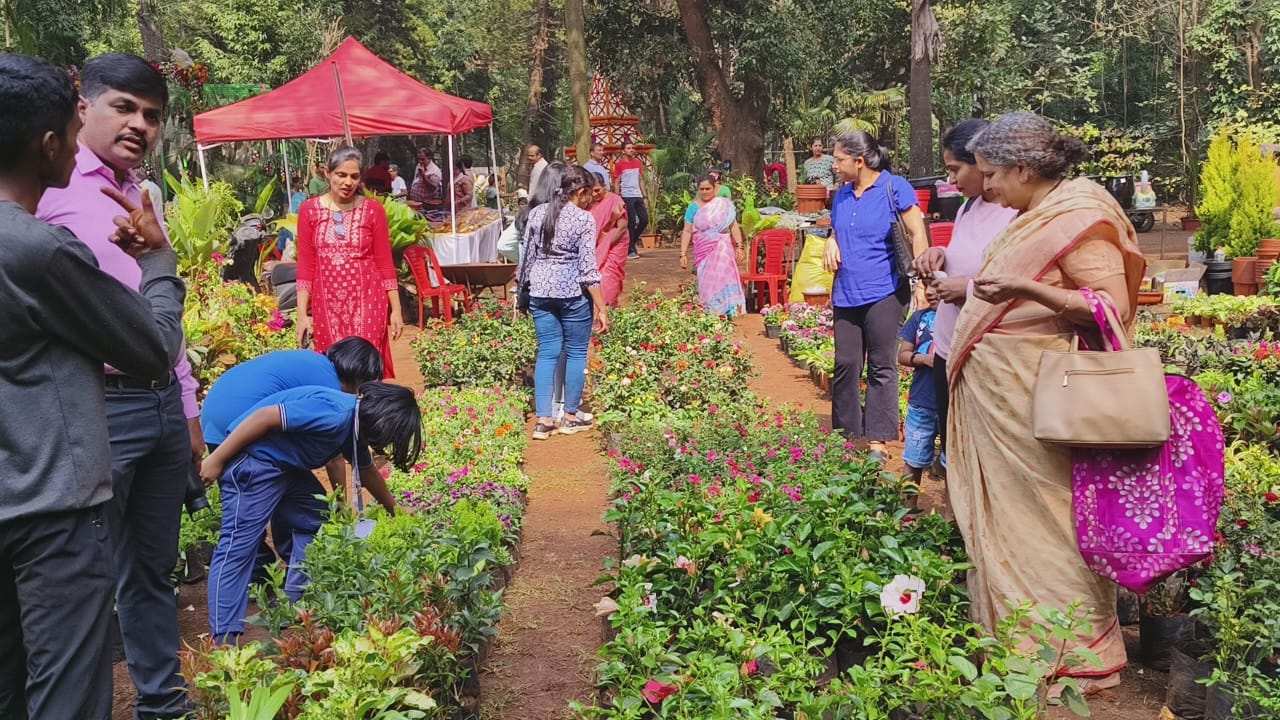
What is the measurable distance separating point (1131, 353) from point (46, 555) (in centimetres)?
286

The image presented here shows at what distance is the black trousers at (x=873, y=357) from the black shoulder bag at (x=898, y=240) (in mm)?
178

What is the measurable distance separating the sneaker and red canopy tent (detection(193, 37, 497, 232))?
21.9 ft

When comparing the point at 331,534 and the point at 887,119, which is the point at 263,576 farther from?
the point at 887,119

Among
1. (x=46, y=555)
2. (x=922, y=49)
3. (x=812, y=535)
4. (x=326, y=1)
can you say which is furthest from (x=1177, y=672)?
(x=326, y=1)

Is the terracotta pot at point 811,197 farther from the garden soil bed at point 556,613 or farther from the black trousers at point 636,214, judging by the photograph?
the garden soil bed at point 556,613

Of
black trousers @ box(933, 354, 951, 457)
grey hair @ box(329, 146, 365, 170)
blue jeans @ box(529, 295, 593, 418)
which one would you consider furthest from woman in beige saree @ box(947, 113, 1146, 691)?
blue jeans @ box(529, 295, 593, 418)

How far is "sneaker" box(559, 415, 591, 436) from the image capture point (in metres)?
7.75

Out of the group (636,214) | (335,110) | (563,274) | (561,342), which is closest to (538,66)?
(636,214)

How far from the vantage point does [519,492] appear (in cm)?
579

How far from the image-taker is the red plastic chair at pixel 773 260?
41.7ft

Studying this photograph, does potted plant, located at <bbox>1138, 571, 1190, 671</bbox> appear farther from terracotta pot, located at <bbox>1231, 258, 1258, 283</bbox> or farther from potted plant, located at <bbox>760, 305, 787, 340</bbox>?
terracotta pot, located at <bbox>1231, 258, 1258, 283</bbox>

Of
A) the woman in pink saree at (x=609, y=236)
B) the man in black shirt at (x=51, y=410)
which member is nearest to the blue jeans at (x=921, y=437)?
the woman in pink saree at (x=609, y=236)

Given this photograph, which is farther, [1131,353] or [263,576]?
[263,576]

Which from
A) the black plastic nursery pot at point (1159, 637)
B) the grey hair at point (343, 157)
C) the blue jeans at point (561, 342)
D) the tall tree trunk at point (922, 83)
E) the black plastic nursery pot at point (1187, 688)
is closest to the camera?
the black plastic nursery pot at point (1187, 688)
